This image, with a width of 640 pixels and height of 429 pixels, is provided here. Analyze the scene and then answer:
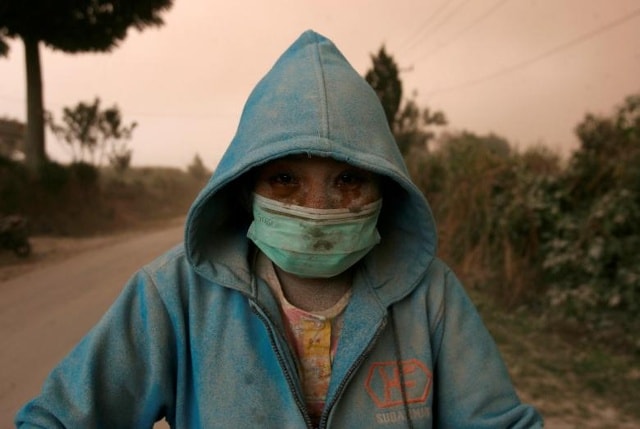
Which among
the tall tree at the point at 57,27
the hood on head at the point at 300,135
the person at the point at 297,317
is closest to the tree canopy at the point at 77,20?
the tall tree at the point at 57,27

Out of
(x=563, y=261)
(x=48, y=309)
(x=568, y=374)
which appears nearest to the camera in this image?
(x=568, y=374)

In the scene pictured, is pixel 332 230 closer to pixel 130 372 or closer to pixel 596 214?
pixel 130 372

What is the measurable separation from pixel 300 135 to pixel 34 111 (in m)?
16.6

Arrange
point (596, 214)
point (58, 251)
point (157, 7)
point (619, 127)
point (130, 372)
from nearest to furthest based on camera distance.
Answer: point (130, 372) → point (596, 214) → point (619, 127) → point (58, 251) → point (157, 7)

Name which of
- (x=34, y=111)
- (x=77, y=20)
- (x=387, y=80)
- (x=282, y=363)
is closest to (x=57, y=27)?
(x=77, y=20)

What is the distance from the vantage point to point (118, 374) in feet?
3.95

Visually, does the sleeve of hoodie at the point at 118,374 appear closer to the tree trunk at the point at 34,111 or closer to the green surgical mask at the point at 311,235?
the green surgical mask at the point at 311,235

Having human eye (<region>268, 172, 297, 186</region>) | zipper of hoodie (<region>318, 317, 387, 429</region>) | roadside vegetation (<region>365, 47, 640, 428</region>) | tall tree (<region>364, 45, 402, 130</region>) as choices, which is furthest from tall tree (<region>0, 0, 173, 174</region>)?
zipper of hoodie (<region>318, 317, 387, 429</region>)

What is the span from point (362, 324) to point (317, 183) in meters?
0.36

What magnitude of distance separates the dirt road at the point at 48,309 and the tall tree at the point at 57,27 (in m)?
6.94

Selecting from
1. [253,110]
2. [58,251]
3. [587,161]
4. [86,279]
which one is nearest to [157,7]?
[58,251]

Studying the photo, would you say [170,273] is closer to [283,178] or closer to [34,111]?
[283,178]

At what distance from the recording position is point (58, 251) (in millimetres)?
10828

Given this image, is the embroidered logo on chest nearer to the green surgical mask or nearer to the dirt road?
the green surgical mask
